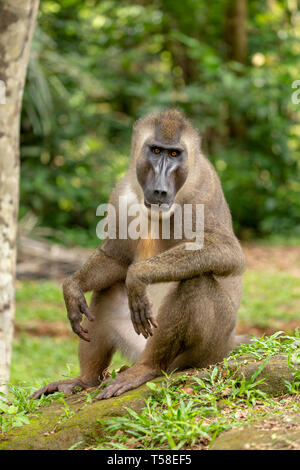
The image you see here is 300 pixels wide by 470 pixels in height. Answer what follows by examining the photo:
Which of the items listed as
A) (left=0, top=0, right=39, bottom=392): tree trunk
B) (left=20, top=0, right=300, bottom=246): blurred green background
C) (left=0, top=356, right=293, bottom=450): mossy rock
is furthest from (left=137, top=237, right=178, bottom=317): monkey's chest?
(left=20, top=0, right=300, bottom=246): blurred green background

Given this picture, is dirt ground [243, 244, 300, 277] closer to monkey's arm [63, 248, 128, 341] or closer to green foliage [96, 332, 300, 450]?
monkey's arm [63, 248, 128, 341]

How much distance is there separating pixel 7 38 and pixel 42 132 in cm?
809

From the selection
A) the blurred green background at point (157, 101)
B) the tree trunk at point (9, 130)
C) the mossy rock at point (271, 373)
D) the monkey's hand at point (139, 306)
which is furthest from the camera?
the blurred green background at point (157, 101)

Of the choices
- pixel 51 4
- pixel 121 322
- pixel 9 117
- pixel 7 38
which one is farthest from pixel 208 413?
pixel 51 4

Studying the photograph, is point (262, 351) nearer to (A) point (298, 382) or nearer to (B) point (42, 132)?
(A) point (298, 382)

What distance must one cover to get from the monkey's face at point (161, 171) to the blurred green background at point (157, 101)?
8.02 meters

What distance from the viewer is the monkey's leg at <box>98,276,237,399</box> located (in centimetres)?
400

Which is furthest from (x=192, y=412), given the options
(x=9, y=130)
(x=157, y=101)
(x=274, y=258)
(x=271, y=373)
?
(x=157, y=101)

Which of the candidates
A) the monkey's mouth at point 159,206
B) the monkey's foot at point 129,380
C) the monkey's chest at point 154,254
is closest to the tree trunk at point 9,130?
the monkey's chest at point 154,254

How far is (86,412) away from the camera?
3.73m

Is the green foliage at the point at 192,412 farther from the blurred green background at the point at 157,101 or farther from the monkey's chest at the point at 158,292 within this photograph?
the blurred green background at the point at 157,101

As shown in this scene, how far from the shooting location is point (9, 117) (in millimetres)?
5168

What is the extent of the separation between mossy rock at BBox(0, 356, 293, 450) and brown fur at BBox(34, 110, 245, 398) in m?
0.18

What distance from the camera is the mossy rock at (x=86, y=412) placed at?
3473 millimetres
